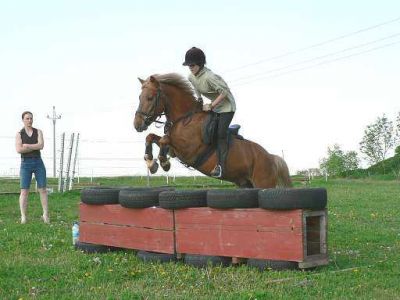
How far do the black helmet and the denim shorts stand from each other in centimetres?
497

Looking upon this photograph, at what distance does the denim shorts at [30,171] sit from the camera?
11.1 metres

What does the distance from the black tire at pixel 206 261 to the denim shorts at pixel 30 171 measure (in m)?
5.44

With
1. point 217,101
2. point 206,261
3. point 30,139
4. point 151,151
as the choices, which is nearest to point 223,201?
point 206,261

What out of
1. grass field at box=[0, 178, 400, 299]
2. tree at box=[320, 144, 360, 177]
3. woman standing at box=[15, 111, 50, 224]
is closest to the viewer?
grass field at box=[0, 178, 400, 299]

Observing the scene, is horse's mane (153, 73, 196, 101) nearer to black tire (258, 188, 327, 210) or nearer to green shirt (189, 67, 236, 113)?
green shirt (189, 67, 236, 113)

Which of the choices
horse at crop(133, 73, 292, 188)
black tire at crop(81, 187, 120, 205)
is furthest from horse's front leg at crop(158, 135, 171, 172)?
black tire at crop(81, 187, 120, 205)

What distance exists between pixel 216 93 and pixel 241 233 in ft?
7.00

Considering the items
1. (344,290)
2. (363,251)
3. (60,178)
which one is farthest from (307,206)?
(60,178)

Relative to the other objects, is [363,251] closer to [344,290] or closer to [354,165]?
[344,290]

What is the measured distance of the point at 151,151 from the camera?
24.5ft

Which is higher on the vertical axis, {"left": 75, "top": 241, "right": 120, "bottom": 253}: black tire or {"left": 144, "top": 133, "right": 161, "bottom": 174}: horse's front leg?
{"left": 144, "top": 133, "right": 161, "bottom": 174}: horse's front leg

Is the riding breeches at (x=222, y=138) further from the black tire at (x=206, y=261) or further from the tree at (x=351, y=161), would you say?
the tree at (x=351, y=161)

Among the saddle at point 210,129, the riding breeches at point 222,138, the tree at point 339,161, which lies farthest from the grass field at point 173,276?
the tree at point 339,161

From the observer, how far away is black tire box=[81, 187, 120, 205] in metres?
7.90
